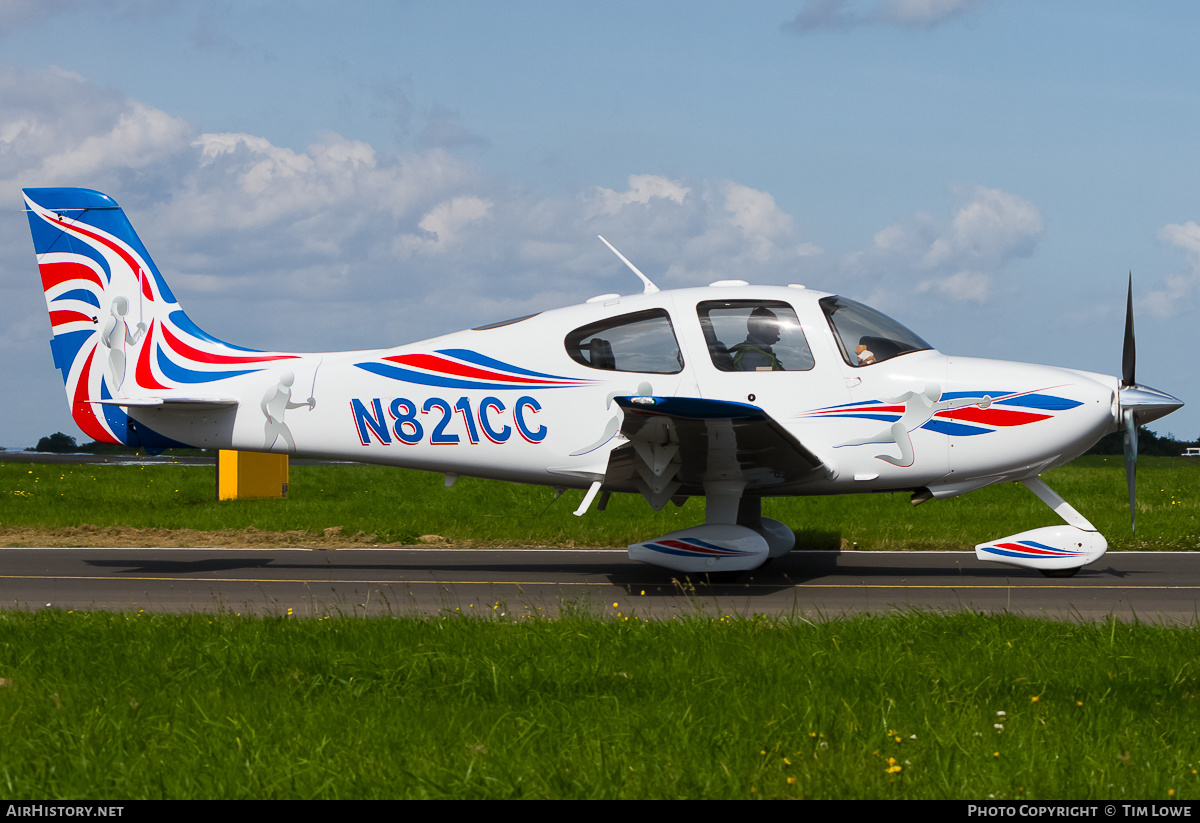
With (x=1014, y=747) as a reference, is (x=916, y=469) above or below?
above

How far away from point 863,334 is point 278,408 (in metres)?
5.85

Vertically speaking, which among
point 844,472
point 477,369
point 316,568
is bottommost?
point 316,568

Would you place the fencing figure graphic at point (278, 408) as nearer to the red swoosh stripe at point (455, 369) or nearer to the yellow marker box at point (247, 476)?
the red swoosh stripe at point (455, 369)

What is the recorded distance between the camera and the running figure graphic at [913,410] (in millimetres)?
9258

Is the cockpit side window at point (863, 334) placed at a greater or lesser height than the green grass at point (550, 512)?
greater

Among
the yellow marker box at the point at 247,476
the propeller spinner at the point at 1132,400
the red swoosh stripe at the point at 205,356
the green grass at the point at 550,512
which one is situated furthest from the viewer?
the yellow marker box at the point at 247,476

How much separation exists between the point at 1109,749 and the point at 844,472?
5.52 metres

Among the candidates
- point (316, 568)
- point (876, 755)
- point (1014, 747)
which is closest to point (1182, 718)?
point (1014, 747)

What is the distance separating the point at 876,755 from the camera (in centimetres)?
386

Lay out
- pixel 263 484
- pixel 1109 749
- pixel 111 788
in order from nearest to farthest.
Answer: pixel 111 788 < pixel 1109 749 < pixel 263 484

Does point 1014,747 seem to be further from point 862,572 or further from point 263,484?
point 263,484

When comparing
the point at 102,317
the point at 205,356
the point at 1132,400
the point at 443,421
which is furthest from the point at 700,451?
the point at 102,317

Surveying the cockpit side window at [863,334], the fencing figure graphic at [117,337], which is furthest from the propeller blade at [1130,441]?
the fencing figure graphic at [117,337]

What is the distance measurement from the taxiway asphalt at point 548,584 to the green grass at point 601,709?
3.48ft
